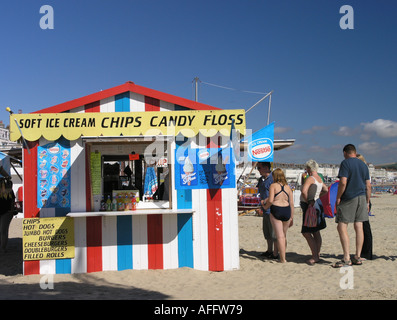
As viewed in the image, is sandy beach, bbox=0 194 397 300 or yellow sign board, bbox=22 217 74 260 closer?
sandy beach, bbox=0 194 397 300

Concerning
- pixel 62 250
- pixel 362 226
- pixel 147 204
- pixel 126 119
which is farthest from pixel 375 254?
pixel 62 250

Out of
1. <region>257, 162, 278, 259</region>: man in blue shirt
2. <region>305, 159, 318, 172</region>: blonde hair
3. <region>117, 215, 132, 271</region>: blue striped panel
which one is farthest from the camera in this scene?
<region>257, 162, 278, 259</region>: man in blue shirt

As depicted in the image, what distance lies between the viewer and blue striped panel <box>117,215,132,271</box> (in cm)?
557

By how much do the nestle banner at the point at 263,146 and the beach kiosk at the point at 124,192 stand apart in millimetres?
590

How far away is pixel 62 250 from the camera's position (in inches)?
217

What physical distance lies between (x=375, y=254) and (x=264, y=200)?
86.1 inches

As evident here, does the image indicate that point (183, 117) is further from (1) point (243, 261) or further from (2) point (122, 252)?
(1) point (243, 261)

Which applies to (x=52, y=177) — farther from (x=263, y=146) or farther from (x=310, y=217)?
(x=310, y=217)

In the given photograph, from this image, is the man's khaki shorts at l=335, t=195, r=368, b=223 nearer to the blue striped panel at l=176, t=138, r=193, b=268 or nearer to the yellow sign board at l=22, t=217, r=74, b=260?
the blue striped panel at l=176, t=138, r=193, b=268

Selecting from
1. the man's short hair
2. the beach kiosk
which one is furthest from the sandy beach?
the man's short hair

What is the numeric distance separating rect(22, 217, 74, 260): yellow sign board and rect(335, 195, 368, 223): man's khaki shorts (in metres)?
4.01

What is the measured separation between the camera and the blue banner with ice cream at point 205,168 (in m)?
5.59

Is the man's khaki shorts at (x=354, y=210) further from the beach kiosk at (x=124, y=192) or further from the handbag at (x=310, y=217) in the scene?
the beach kiosk at (x=124, y=192)

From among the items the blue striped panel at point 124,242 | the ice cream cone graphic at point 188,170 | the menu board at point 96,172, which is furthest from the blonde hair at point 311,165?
the menu board at point 96,172
